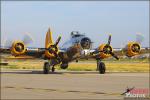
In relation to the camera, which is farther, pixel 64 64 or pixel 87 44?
pixel 64 64

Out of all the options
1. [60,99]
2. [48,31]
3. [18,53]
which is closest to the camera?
[60,99]

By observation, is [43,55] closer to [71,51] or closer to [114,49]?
[71,51]

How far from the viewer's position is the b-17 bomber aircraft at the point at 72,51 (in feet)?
105

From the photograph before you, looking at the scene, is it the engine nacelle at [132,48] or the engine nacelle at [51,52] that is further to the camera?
the engine nacelle at [132,48]

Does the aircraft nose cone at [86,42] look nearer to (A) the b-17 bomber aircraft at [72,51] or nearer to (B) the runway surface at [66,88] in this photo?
(A) the b-17 bomber aircraft at [72,51]

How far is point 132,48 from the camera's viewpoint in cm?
3353

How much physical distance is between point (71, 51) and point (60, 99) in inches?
824

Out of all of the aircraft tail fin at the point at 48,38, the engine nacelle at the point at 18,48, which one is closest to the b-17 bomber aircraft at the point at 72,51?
the engine nacelle at the point at 18,48

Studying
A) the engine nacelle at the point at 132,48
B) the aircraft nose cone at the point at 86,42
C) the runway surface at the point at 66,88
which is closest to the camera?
the runway surface at the point at 66,88

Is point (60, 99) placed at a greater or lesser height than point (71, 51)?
lesser

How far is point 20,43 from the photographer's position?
32.2 meters

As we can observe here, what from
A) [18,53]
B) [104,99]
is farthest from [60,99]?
[18,53]

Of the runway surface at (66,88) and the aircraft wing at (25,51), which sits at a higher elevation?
the aircraft wing at (25,51)

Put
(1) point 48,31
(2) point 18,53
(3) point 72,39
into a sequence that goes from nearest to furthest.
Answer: (2) point 18,53, (3) point 72,39, (1) point 48,31
